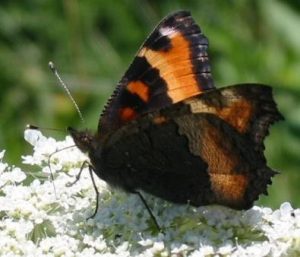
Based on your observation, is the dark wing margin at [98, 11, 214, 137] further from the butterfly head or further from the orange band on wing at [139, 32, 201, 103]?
the butterfly head

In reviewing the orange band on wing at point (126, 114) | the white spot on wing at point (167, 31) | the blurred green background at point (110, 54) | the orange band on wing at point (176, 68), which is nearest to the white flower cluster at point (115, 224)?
the orange band on wing at point (126, 114)

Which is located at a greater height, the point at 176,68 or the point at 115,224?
the point at 176,68

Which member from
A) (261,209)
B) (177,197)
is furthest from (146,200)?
(261,209)

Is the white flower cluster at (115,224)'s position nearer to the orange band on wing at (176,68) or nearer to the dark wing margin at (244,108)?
the dark wing margin at (244,108)

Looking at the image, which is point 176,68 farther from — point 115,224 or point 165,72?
point 115,224

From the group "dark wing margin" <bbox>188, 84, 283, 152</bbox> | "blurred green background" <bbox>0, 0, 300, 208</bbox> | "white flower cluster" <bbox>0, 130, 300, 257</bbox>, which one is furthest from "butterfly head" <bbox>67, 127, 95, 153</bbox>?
"blurred green background" <bbox>0, 0, 300, 208</bbox>

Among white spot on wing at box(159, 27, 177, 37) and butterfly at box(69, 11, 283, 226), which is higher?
white spot on wing at box(159, 27, 177, 37)

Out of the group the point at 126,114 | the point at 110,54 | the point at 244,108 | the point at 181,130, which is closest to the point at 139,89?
the point at 126,114
